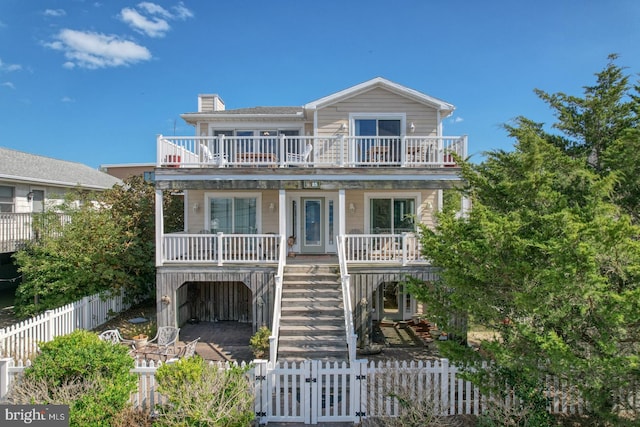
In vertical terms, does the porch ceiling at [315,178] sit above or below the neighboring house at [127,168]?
below

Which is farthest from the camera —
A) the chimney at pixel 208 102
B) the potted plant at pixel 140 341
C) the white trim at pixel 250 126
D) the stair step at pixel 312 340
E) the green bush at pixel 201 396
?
the chimney at pixel 208 102

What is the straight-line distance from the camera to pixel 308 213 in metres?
14.0

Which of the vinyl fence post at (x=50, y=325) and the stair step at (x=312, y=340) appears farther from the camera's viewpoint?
the vinyl fence post at (x=50, y=325)

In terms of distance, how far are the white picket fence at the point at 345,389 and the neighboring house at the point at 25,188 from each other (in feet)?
30.7

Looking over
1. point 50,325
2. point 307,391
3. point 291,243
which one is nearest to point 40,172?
point 50,325

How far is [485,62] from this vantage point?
16.9 metres

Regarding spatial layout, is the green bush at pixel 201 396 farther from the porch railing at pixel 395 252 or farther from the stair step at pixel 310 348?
the porch railing at pixel 395 252

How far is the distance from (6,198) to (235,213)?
412 inches

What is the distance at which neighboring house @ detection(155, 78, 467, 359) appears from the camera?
33.9 ft

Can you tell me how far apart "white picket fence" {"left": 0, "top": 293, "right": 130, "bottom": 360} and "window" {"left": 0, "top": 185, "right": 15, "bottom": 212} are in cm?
713

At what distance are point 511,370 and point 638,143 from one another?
4.58 meters

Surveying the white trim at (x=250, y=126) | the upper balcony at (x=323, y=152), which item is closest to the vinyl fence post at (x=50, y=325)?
the upper balcony at (x=323, y=152)

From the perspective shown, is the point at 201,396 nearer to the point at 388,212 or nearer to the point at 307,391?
the point at 307,391

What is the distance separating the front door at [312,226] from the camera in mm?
13953
